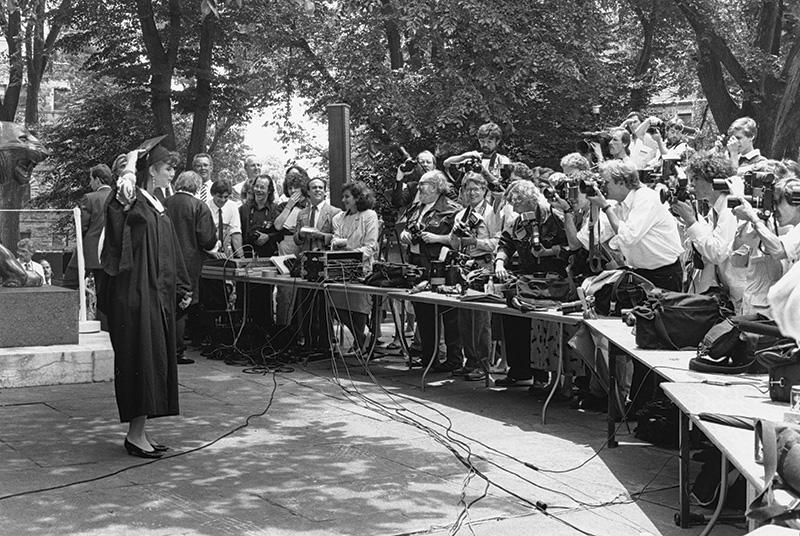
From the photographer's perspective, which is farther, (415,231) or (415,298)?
(415,231)

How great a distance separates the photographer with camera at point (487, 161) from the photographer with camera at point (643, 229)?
2241mm

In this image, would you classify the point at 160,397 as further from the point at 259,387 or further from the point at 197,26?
the point at 197,26

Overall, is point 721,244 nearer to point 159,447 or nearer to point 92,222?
point 159,447

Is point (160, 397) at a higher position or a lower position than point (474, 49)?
lower

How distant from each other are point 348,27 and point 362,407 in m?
13.4

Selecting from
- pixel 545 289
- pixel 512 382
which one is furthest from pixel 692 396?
pixel 512 382

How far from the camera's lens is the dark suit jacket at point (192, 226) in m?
10.5

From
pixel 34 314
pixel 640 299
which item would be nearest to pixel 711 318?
pixel 640 299

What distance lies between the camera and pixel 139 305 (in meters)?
6.56

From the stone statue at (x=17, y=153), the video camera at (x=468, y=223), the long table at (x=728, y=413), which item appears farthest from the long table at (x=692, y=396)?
the stone statue at (x=17, y=153)

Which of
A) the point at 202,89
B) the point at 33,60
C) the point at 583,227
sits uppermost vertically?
the point at 33,60

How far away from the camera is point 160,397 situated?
658 cm

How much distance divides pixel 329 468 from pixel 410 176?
5626 mm

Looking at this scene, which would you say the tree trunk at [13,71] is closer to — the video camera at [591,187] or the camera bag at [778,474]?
the video camera at [591,187]
